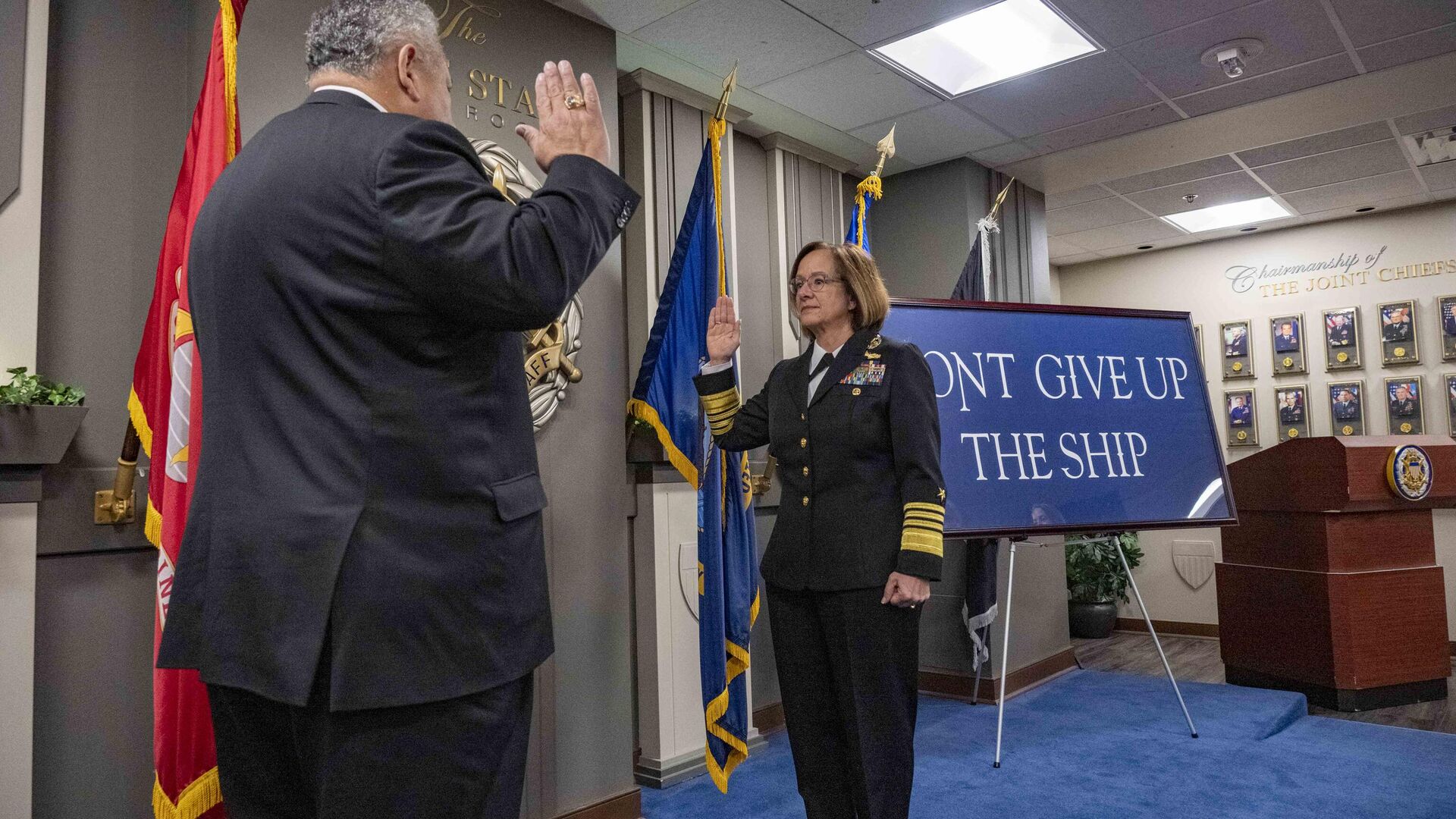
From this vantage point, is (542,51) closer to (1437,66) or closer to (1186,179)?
(1437,66)

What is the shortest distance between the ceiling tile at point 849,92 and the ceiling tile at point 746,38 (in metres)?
0.08

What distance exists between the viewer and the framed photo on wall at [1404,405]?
5461 mm

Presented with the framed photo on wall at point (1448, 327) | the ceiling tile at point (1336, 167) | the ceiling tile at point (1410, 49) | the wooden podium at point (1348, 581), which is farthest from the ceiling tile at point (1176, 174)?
the framed photo on wall at point (1448, 327)

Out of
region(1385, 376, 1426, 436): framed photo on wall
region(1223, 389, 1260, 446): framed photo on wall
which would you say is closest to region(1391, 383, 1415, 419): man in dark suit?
region(1385, 376, 1426, 436): framed photo on wall

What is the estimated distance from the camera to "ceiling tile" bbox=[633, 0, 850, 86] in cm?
287

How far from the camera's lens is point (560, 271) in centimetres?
87

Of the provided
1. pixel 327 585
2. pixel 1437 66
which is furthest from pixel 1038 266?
pixel 327 585

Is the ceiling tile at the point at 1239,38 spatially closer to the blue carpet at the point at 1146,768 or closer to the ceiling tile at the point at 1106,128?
the ceiling tile at the point at 1106,128

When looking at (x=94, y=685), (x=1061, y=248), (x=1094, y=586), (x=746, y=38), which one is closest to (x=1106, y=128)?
(x=746, y=38)

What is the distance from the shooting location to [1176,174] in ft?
15.8

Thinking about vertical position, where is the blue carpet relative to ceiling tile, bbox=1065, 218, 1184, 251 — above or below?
below

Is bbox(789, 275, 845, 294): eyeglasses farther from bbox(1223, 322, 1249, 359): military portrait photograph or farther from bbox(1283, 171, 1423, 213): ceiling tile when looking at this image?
bbox(1223, 322, 1249, 359): military portrait photograph

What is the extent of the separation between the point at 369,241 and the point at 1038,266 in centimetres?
450

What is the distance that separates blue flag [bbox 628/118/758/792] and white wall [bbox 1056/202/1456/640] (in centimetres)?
431
